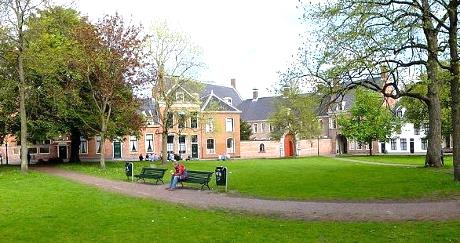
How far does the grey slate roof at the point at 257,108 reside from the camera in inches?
3312

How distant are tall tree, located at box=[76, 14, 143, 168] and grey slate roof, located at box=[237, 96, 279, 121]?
45571mm

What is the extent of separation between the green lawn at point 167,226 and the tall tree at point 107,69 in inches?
816

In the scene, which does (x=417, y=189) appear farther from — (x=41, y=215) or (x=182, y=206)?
(x=41, y=215)

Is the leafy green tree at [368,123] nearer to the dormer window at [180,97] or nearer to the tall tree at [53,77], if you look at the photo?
the dormer window at [180,97]

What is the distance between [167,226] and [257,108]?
74577 mm

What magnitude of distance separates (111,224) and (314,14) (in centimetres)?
1502

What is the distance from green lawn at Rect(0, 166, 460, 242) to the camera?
1069cm

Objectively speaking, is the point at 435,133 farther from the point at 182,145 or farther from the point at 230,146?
the point at 230,146

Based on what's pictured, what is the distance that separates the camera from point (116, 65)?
122ft

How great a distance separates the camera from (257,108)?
283ft

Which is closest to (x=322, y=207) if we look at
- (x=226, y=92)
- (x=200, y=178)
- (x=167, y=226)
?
(x=167, y=226)

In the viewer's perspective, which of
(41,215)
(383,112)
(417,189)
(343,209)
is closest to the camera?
(41,215)

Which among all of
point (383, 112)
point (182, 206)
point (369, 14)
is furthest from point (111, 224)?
point (383, 112)

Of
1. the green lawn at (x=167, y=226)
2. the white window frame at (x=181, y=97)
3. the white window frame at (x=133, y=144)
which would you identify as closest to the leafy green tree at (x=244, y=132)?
the white window frame at (x=133, y=144)
